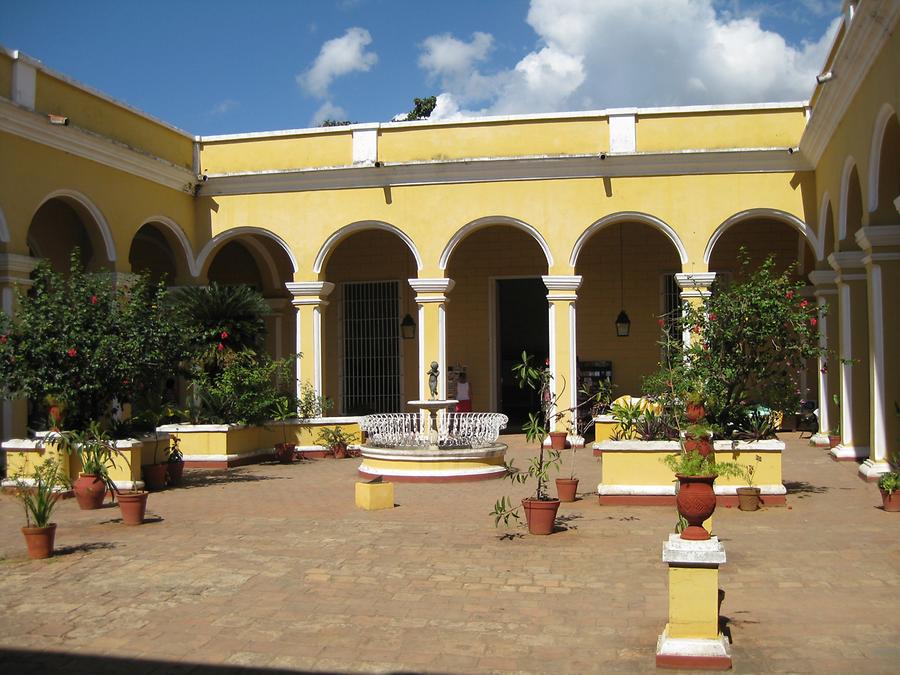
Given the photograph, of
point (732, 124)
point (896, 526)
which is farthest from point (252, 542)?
point (732, 124)

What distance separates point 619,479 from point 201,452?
708 cm

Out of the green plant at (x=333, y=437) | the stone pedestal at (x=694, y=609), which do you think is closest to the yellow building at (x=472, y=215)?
the green plant at (x=333, y=437)

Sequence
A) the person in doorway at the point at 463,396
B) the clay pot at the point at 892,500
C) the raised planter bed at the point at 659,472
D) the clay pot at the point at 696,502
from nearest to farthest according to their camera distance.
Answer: the clay pot at the point at 696,502 → the clay pot at the point at 892,500 → the raised planter bed at the point at 659,472 → the person in doorway at the point at 463,396

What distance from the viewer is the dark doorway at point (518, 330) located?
1925 centimetres

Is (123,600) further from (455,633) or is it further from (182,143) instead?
(182,143)

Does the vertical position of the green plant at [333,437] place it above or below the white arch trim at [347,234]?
below

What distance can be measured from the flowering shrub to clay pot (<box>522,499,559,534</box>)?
5061mm

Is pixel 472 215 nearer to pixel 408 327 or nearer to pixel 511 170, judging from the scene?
pixel 511 170

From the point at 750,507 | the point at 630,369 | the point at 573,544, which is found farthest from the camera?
the point at 630,369

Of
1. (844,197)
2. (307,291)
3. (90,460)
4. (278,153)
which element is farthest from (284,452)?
(844,197)

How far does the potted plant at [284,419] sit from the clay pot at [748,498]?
7714 mm

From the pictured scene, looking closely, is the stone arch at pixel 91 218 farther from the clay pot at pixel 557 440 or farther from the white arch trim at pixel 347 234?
the clay pot at pixel 557 440

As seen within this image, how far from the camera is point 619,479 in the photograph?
31.7ft

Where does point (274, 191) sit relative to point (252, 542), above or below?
above
